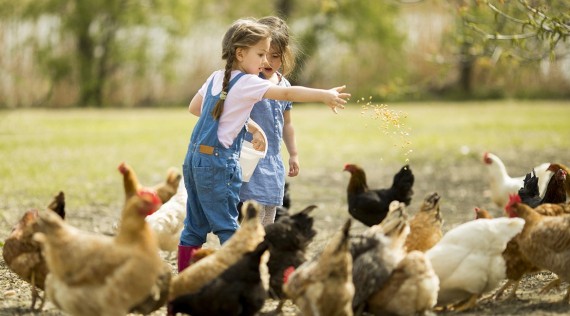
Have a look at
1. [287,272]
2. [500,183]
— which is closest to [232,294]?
[287,272]

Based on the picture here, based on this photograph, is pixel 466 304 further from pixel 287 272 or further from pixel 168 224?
pixel 168 224

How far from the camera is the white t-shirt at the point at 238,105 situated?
619 centimetres

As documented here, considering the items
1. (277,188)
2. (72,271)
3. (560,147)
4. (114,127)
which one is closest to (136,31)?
(114,127)

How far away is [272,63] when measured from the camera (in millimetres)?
6996

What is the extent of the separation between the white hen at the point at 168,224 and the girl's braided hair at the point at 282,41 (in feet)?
5.06

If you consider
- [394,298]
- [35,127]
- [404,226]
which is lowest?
[35,127]

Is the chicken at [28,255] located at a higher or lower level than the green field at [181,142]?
higher

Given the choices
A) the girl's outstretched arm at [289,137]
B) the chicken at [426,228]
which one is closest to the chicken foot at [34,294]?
the girl's outstretched arm at [289,137]

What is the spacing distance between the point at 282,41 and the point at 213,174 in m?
1.30

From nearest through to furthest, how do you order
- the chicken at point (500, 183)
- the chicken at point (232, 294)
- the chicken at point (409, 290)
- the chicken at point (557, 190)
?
the chicken at point (232, 294), the chicken at point (409, 290), the chicken at point (557, 190), the chicken at point (500, 183)

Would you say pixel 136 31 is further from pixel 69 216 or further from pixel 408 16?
pixel 69 216

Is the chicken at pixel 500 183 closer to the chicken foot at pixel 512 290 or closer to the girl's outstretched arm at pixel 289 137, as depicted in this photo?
the girl's outstretched arm at pixel 289 137

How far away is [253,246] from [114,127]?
1740 cm

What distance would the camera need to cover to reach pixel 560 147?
16.6 m
